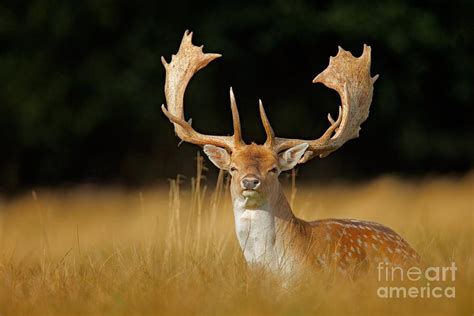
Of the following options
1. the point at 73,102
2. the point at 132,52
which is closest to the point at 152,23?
the point at 132,52

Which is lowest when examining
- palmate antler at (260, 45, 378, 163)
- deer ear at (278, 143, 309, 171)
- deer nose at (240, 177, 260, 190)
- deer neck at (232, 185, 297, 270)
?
deer neck at (232, 185, 297, 270)

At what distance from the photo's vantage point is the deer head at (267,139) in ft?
18.6

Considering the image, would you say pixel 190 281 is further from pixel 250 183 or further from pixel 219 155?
pixel 219 155

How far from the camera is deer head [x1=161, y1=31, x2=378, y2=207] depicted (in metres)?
5.66

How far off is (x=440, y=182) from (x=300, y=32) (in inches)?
94.4

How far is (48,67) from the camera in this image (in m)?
13.8

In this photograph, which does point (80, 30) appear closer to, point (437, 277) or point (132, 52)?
point (132, 52)

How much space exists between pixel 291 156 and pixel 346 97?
58cm

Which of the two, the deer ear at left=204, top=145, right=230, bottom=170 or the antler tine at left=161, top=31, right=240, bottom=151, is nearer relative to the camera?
the deer ear at left=204, top=145, right=230, bottom=170

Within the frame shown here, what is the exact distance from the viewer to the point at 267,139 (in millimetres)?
5871

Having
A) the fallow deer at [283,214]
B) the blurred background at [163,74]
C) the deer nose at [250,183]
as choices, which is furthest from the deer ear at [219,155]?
the blurred background at [163,74]

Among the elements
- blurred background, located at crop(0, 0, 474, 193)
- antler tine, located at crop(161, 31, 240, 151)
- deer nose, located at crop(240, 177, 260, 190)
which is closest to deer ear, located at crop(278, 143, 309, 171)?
deer nose, located at crop(240, 177, 260, 190)

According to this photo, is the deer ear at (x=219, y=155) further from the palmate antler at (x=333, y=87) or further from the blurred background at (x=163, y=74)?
the blurred background at (x=163, y=74)

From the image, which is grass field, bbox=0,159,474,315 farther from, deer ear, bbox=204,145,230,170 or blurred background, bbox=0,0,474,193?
blurred background, bbox=0,0,474,193
